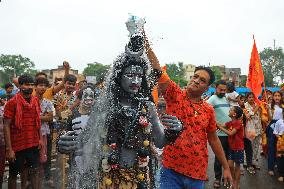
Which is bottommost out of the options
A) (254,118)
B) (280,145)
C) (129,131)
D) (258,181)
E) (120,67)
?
(258,181)

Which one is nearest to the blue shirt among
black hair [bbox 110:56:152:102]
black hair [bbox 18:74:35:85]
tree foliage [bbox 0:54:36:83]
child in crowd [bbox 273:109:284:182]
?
child in crowd [bbox 273:109:284:182]

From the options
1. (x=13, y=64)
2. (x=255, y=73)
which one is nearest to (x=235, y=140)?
(x=255, y=73)

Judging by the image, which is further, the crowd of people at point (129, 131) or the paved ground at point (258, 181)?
the paved ground at point (258, 181)

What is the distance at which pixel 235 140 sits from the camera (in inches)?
264

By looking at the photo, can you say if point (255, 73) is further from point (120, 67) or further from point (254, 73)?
point (120, 67)

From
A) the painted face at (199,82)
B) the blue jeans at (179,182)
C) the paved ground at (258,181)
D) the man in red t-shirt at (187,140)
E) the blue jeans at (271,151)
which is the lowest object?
the paved ground at (258,181)

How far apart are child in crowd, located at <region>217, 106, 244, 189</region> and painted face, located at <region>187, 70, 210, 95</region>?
2.80 m

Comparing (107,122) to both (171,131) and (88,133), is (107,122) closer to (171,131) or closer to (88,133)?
(88,133)

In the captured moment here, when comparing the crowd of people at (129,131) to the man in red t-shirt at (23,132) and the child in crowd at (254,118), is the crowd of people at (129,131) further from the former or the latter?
the child in crowd at (254,118)

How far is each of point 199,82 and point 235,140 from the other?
3.06m

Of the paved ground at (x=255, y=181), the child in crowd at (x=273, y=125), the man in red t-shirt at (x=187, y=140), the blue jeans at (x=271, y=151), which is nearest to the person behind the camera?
the man in red t-shirt at (x=187, y=140)

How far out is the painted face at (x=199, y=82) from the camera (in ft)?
12.9

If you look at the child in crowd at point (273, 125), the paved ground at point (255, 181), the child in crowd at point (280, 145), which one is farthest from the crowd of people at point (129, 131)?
the child in crowd at point (273, 125)

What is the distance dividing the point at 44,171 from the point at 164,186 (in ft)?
12.2
